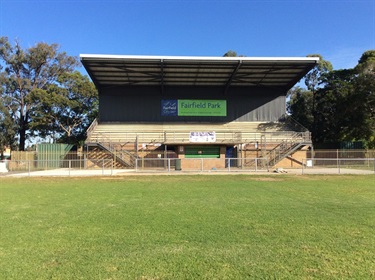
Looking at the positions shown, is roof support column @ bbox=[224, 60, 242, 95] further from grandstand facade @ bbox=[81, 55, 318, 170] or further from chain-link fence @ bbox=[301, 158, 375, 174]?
chain-link fence @ bbox=[301, 158, 375, 174]

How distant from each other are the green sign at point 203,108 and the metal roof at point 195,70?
249 cm

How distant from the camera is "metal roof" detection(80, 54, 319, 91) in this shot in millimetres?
39656

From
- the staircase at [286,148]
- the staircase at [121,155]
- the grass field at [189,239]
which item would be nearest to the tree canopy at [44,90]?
the staircase at [121,155]

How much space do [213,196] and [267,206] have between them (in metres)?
3.15

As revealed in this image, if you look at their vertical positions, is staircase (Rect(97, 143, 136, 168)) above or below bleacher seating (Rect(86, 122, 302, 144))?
below

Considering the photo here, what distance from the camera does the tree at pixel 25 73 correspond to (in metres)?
58.4

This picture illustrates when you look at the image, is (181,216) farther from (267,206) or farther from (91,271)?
(91,271)

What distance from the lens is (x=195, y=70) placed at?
4319 centimetres

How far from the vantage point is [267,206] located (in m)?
11.2

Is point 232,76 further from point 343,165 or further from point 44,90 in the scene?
point 44,90

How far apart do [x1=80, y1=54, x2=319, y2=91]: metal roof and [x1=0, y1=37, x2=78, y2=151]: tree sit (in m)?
18.7

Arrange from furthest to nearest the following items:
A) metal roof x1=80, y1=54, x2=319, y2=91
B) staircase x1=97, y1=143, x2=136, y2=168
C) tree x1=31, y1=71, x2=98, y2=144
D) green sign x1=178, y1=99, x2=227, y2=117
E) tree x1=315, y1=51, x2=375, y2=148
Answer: tree x1=31, y1=71, x2=98, y2=144, green sign x1=178, y1=99, x2=227, y2=117, tree x1=315, y1=51, x2=375, y2=148, metal roof x1=80, y1=54, x2=319, y2=91, staircase x1=97, y1=143, x2=136, y2=168

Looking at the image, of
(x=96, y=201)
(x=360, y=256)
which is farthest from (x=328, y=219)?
(x=96, y=201)

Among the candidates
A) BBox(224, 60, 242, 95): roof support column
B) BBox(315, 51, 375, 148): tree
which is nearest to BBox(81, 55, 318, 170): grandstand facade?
BBox(224, 60, 242, 95): roof support column
